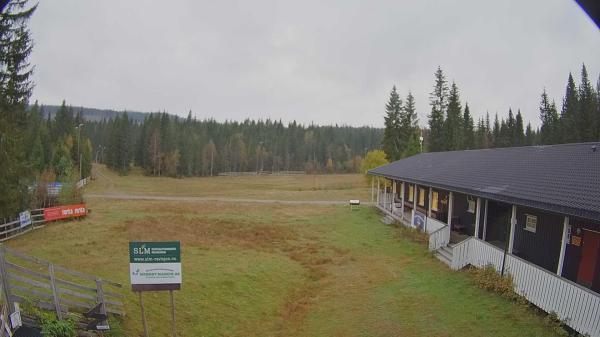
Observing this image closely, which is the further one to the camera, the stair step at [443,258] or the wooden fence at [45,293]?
the stair step at [443,258]

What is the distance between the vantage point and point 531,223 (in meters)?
16.0

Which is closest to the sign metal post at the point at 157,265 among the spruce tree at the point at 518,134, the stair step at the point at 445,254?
the stair step at the point at 445,254

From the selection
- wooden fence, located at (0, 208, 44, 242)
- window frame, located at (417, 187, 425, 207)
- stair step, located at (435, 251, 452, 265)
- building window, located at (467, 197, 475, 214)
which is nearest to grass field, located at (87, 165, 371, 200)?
window frame, located at (417, 187, 425, 207)

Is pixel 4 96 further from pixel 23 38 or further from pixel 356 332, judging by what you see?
pixel 356 332

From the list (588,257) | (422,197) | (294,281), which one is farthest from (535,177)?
(422,197)

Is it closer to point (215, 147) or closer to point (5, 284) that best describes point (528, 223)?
point (5, 284)

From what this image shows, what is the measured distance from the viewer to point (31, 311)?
30.6 feet

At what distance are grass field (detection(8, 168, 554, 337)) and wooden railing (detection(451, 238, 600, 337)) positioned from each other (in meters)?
0.61

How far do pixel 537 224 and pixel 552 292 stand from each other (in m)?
5.03

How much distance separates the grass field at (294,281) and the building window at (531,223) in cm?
339

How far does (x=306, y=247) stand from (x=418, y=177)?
9203 millimetres

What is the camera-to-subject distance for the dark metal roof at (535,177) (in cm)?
1227

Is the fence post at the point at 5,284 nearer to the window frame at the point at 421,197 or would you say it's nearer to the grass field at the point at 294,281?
the grass field at the point at 294,281

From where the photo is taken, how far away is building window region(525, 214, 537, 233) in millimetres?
15697
